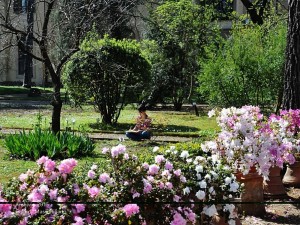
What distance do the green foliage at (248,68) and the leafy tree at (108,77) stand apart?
212cm

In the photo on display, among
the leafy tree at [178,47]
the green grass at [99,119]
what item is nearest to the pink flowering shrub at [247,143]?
the green grass at [99,119]

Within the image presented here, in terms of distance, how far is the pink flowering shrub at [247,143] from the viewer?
5871 mm

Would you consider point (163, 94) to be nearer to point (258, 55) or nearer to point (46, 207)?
point (258, 55)

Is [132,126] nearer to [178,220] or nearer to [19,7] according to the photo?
[19,7]

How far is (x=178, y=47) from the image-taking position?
22031 millimetres

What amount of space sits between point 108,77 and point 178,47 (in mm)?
6950

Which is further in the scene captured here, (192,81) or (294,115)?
(192,81)

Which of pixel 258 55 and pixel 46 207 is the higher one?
pixel 258 55

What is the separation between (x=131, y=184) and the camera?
4000mm

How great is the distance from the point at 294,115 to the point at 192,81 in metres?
15.1

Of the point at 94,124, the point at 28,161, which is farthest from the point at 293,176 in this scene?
the point at 94,124

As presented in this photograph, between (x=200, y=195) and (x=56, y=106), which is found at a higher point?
(x=56, y=106)

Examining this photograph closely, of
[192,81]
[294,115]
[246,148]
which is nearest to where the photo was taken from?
[246,148]

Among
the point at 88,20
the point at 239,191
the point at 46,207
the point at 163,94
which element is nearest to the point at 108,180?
the point at 46,207
